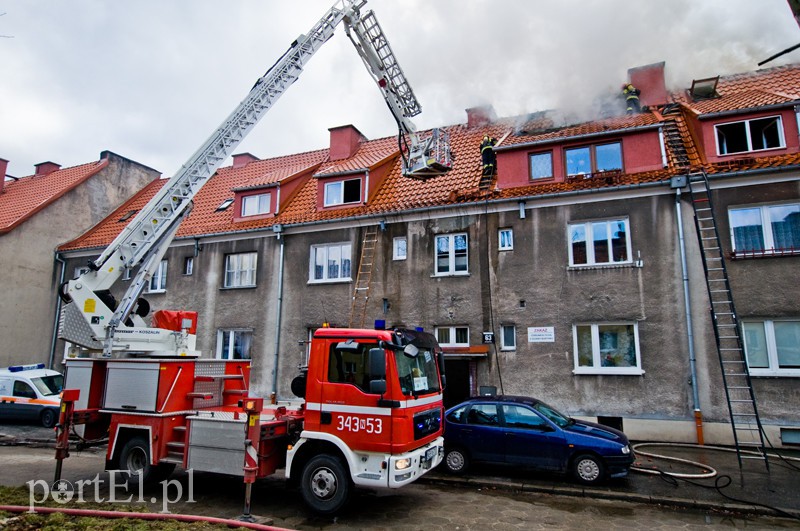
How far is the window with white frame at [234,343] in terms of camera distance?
17606mm

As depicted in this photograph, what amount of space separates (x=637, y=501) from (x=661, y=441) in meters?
4.85

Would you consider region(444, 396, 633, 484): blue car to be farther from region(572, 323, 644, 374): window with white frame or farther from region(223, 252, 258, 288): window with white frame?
region(223, 252, 258, 288): window with white frame

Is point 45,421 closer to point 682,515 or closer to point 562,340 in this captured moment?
point 562,340

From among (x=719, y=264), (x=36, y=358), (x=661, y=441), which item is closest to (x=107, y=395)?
(x=661, y=441)

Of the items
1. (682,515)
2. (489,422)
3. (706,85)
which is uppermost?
(706,85)

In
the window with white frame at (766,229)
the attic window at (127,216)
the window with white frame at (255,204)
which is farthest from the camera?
the attic window at (127,216)

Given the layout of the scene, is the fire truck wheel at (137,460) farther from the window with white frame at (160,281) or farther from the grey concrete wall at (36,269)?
the grey concrete wall at (36,269)

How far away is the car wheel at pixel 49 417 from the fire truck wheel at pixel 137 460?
9710mm

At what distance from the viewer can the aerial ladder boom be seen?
1043cm

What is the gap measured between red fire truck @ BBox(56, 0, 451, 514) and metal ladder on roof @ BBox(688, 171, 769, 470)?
651 centimetres

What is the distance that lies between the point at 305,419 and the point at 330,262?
9.82 metres

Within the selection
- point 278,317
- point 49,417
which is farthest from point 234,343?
point 49,417

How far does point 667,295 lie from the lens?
12938mm

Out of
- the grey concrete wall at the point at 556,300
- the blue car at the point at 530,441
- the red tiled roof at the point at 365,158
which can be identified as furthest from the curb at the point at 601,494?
the red tiled roof at the point at 365,158
